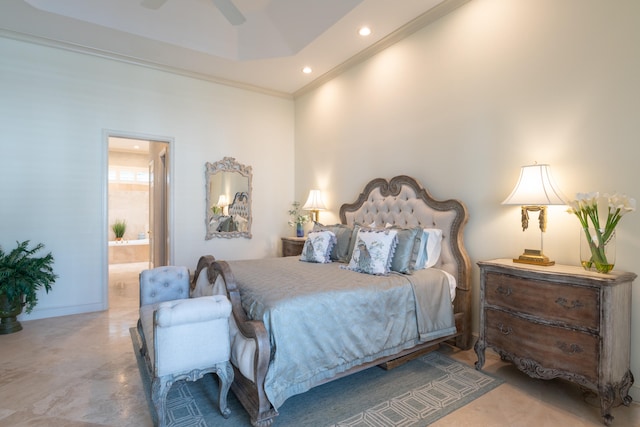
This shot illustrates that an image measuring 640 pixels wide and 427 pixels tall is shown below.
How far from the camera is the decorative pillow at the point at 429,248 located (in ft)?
9.94

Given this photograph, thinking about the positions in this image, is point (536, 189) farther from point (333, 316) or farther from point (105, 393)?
point (105, 393)

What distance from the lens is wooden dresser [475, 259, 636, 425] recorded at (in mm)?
1923

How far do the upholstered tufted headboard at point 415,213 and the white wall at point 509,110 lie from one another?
5.3 inches

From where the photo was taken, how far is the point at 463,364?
2719 mm

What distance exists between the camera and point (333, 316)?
2.18 m

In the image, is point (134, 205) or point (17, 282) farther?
point (134, 205)

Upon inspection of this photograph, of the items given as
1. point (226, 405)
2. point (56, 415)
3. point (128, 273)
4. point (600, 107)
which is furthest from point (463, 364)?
point (128, 273)

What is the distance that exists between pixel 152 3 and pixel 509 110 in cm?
383

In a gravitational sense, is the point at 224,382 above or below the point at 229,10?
below

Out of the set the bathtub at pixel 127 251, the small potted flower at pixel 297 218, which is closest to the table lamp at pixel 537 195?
the small potted flower at pixel 297 218

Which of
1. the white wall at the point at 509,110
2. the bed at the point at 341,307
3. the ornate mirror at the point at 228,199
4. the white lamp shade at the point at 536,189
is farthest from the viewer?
the ornate mirror at the point at 228,199

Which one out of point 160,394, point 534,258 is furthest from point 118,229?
point 534,258

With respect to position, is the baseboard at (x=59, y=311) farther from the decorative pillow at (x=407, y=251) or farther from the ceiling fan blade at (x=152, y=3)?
the decorative pillow at (x=407, y=251)

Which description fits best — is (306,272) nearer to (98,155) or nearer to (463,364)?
(463,364)
